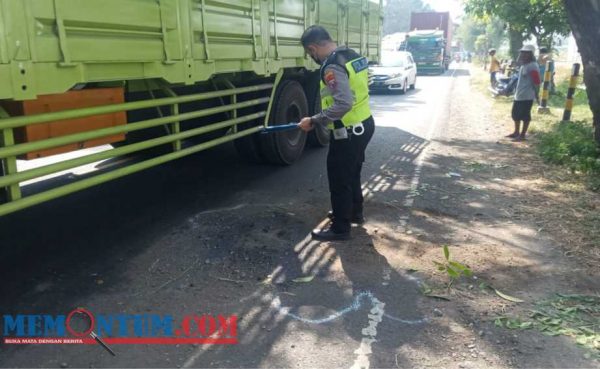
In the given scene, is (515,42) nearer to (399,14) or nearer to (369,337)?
(369,337)

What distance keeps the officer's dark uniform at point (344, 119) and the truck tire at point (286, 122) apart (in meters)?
2.06

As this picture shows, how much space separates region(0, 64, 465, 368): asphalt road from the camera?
2.90m

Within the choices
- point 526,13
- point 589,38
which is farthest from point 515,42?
point 589,38

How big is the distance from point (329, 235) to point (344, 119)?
3.28ft

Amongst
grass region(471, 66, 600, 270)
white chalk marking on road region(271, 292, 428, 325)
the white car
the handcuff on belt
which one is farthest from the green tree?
white chalk marking on road region(271, 292, 428, 325)

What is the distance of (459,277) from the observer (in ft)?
12.4

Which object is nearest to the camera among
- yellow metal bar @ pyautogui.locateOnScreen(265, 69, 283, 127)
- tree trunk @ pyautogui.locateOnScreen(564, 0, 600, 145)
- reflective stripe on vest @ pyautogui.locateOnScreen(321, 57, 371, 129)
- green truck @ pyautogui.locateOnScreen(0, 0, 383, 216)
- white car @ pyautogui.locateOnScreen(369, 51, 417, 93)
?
green truck @ pyautogui.locateOnScreen(0, 0, 383, 216)

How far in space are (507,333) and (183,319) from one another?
196 cm

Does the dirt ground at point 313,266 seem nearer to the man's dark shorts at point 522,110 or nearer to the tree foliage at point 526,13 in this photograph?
the man's dark shorts at point 522,110

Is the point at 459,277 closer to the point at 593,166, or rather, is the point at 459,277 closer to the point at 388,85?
the point at 593,166

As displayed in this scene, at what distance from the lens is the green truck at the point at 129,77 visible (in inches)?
114

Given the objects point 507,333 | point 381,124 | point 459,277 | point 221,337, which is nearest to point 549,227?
point 459,277

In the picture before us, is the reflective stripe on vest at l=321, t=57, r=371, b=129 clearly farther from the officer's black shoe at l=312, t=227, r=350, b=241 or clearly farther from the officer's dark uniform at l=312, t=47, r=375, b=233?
the officer's black shoe at l=312, t=227, r=350, b=241

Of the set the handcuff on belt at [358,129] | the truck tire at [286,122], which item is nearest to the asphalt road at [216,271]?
the truck tire at [286,122]
